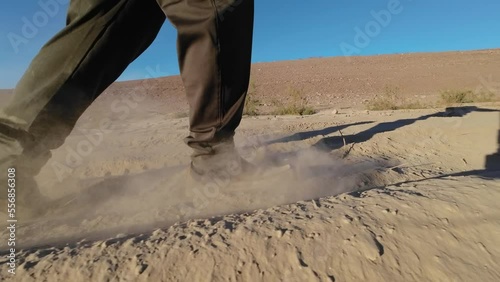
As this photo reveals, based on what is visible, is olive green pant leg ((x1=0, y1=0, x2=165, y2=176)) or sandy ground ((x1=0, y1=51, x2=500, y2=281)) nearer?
sandy ground ((x1=0, y1=51, x2=500, y2=281))

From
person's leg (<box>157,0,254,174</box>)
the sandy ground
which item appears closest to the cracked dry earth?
the sandy ground

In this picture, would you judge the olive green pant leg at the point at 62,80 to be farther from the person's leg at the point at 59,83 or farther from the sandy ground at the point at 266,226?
the sandy ground at the point at 266,226

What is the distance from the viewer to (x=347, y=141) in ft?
10.8

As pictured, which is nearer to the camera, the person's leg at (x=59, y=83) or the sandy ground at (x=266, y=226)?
the sandy ground at (x=266, y=226)

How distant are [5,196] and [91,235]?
0.38 m

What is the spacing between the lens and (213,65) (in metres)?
1.49

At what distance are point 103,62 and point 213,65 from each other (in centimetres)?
43

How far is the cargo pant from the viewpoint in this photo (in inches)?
55.1

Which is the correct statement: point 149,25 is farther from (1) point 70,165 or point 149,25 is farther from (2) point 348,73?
(2) point 348,73

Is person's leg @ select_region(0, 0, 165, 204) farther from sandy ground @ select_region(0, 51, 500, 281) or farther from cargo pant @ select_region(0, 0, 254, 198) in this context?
sandy ground @ select_region(0, 51, 500, 281)

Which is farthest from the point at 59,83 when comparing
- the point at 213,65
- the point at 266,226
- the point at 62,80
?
the point at 266,226

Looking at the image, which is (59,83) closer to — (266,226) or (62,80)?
(62,80)

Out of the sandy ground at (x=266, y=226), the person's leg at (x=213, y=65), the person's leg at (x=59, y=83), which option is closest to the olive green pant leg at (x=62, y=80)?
the person's leg at (x=59, y=83)

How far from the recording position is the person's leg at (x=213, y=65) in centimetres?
143
